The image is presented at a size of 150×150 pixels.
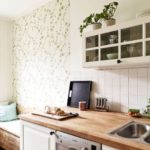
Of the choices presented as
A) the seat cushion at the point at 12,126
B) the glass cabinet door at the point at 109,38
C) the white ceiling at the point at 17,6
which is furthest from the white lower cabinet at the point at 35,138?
the white ceiling at the point at 17,6

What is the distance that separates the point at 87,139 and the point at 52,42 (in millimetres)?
1816

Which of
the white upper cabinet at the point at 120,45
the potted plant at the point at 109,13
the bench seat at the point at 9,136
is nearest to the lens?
the white upper cabinet at the point at 120,45

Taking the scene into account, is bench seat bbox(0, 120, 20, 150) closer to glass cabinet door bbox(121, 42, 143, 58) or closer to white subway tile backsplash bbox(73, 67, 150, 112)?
white subway tile backsplash bbox(73, 67, 150, 112)

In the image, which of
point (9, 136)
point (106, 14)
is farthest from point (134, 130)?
point (9, 136)

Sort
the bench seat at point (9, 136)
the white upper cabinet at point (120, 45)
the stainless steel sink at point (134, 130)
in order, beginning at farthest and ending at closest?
the bench seat at point (9, 136), the white upper cabinet at point (120, 45), the stainless steel sink at point (134, 130)

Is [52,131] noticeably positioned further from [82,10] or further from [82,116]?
[82,10]

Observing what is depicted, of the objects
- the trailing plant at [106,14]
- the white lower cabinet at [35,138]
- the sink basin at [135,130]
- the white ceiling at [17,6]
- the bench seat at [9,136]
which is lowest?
the bench seat at [9,136]

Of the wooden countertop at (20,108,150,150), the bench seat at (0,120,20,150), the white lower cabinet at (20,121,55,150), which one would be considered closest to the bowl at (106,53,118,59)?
the wooden countertop at (20,108,150,150)

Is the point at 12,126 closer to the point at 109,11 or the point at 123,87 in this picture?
the point at 123,87

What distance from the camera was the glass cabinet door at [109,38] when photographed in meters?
1.71

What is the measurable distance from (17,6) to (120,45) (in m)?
2.13

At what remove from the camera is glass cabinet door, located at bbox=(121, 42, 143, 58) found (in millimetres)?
1540

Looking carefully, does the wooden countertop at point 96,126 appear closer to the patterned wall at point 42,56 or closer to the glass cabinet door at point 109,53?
the glass cabinet door at point 109,53

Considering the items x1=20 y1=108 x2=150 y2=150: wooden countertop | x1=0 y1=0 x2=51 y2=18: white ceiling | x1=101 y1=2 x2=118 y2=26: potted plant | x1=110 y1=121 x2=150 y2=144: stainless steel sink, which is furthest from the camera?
x1=0 y1=0 x2=51 y2=18: white ceiling
